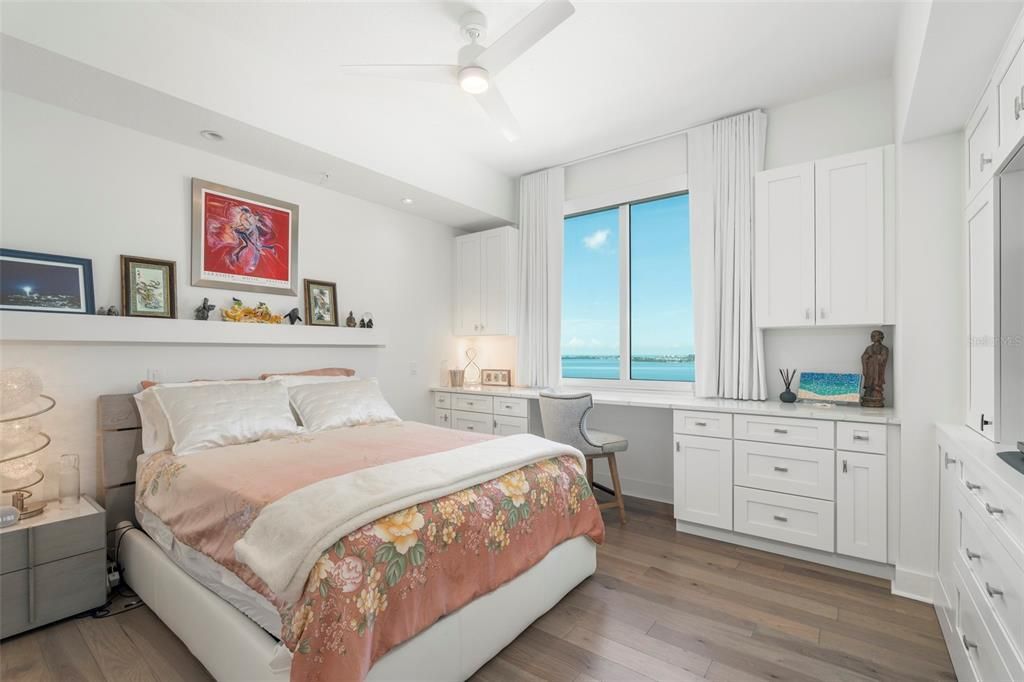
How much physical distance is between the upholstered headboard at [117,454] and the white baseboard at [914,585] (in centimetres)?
406

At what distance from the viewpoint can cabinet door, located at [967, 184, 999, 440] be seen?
1835 millimetres

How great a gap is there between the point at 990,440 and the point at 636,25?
8.18 feet

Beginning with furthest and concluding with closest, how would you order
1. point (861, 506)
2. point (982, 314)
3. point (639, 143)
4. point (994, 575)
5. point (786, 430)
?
point (639, 143) < point (786, 430) < point (861, 506) < point (982, 314) < point (994, 575)

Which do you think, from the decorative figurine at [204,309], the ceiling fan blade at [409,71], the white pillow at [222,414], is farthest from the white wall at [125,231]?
the ceiling fan blade at [409,71]

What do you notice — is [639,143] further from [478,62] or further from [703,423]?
[703,423]

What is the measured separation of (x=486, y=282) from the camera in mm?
4672

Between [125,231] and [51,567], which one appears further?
[125,231]

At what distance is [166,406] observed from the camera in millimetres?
2561

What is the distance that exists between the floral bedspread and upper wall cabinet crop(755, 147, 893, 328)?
180 cm

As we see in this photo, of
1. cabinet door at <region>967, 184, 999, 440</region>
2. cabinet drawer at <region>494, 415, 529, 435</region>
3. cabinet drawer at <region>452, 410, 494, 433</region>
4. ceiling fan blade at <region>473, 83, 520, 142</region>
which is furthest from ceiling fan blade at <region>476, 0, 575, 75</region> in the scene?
cabinet drawer at <region>452, 410, 494, 433</region>

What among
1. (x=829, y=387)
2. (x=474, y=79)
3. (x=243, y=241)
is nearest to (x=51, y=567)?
(x=243, y=241)

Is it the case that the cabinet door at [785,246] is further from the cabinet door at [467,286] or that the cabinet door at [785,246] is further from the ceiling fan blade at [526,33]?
the cabinet door at [467,286]

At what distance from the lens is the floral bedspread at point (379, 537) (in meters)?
1.35

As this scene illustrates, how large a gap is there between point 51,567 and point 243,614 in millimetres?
1153
